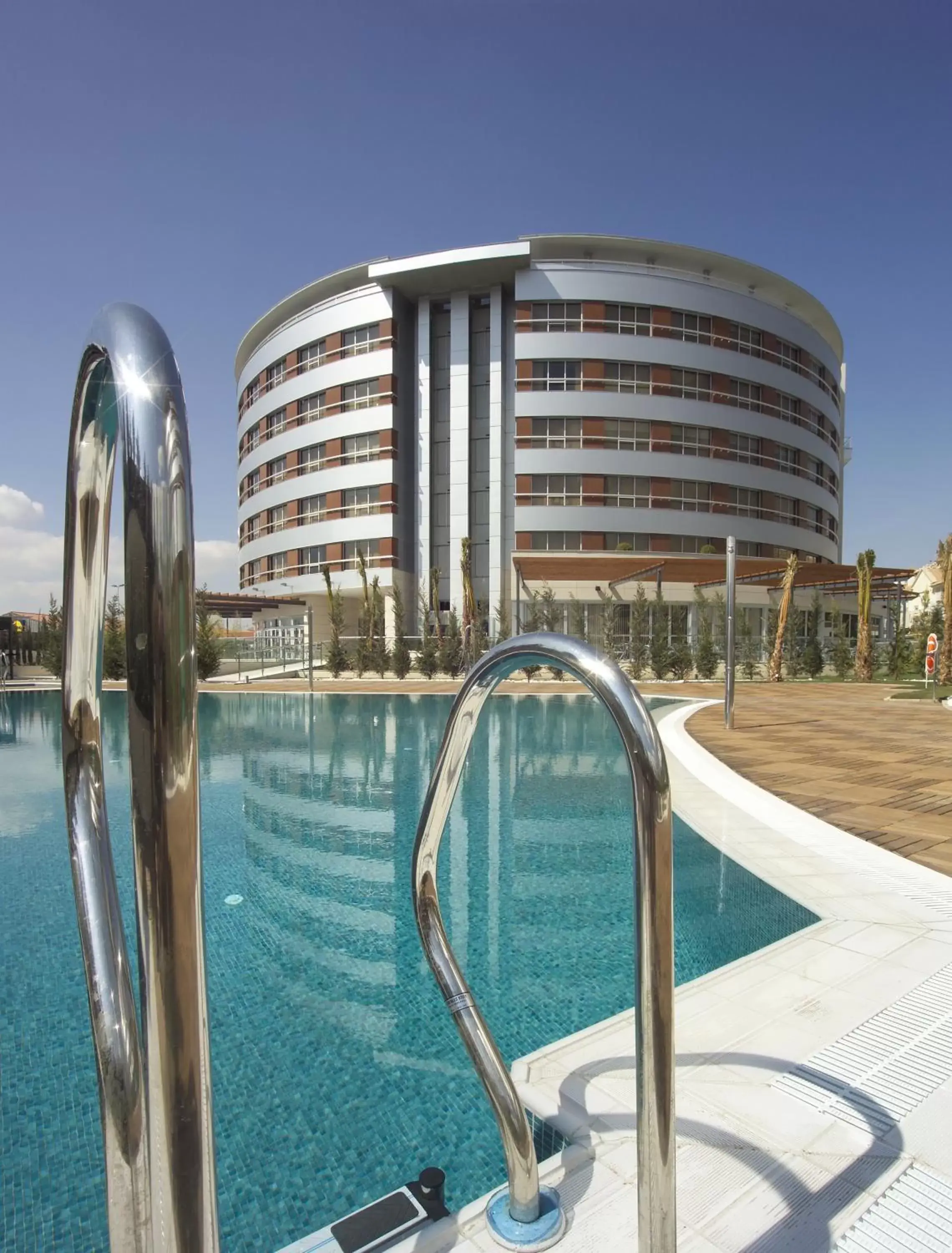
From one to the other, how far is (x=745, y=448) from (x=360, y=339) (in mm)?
21129

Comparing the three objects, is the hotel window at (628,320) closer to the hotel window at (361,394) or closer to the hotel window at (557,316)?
the hotel window at (557,316)

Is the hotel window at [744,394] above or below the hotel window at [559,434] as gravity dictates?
above

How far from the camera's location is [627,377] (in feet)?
112

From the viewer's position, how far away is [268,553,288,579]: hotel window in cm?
3972

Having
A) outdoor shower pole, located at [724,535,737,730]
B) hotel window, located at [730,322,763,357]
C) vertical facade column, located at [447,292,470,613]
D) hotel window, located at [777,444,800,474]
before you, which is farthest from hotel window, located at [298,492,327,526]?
outdoor shower pole, located at [724,535,737,730]

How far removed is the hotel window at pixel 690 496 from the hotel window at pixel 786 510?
4.78m

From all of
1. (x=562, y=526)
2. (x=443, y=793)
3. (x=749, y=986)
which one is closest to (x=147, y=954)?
(x=443, y=793)

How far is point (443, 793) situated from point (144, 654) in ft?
4.13

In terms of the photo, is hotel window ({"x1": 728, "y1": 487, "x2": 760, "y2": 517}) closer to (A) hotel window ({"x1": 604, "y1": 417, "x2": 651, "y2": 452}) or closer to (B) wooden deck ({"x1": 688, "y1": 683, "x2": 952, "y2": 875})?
(A) hotel window ({"x1": 604, "y1": 417, "x2": 651, "y2": 452})

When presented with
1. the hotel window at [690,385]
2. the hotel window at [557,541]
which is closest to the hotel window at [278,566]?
the hotel window at [557,541]

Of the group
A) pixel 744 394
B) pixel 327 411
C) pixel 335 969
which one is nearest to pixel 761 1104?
pixel 335 969

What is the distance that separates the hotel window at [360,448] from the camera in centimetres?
3634

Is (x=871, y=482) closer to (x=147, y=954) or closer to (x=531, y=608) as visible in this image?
(x=531, y=608)

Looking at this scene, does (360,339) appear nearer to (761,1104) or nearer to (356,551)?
(356,551)
